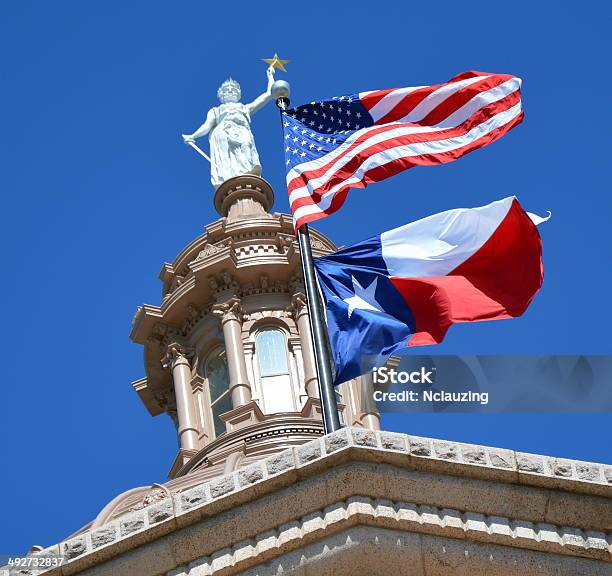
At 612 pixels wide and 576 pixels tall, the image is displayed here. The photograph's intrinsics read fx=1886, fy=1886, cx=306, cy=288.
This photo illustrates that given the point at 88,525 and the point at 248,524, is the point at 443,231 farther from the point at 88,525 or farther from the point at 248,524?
the point at 88,525

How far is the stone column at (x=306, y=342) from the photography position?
141 ft

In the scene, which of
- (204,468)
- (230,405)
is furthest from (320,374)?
(230,405)

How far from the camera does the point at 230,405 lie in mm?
44000

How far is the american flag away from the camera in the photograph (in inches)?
968

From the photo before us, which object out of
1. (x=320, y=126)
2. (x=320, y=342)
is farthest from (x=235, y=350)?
(x=320, y=342)

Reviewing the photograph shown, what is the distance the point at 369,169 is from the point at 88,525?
45.8ft

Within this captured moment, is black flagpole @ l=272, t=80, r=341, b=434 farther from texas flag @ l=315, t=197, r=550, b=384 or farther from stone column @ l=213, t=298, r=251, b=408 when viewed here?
stone column @ l=213, t=298, r=251, b=408

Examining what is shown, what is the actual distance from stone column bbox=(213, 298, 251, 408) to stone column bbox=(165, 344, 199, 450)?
1602mm

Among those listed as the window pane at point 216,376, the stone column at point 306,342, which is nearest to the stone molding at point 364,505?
the stone column at point 306,342

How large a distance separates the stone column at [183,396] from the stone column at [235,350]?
5.26ft

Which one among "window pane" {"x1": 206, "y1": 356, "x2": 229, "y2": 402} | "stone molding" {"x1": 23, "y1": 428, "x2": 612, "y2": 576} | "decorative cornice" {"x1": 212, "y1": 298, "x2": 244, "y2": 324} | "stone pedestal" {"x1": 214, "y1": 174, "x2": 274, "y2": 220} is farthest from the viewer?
"stone pedestal" {"x1": 214, "y1": 174, "x2": 274, "y2": 220}

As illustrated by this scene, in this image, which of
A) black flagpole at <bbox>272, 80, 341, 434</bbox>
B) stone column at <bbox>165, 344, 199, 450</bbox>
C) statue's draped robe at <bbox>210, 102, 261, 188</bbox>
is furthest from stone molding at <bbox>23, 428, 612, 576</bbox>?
statue's draped robe at <bbox>210, 102, 261, 188</bbox>

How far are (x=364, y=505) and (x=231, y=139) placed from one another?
107 ft

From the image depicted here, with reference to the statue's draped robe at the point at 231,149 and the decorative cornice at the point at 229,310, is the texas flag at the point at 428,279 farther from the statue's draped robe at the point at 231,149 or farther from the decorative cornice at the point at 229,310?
the statue's draped robe at the point at 231,149
